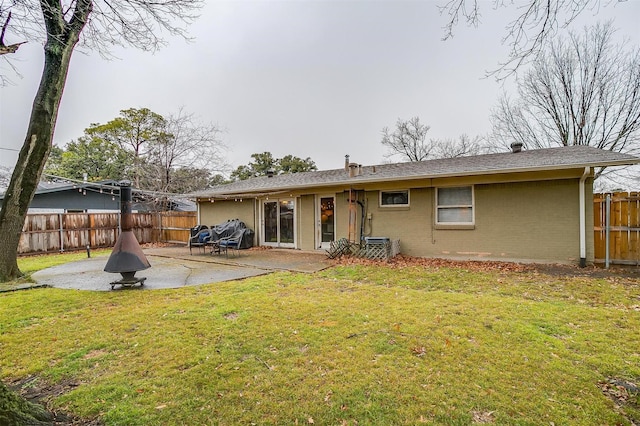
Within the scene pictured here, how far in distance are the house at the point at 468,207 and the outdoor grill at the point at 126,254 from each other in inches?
229

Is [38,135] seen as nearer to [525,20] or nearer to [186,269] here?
[186,269]

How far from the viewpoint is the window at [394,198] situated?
10133 mm

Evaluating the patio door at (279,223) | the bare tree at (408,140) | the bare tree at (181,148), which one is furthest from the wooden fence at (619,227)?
the bare tree at (408,140)

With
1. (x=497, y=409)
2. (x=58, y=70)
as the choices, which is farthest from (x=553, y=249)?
(x=58, y=70)

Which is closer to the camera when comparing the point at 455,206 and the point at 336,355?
the point at 336,355

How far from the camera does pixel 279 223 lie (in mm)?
13008

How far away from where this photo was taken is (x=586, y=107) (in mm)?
16141

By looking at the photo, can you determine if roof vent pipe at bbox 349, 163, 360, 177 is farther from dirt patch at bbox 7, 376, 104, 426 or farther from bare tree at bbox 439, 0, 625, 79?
dirt patch at bbox 7, 376, 104, 426

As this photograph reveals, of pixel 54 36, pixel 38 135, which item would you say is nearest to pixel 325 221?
pixel 38 135

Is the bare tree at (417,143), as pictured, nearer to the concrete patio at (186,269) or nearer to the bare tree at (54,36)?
the concrete patio at (186,269)

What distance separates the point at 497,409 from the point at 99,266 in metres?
10.5

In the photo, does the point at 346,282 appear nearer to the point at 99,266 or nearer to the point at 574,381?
the point at 574,381

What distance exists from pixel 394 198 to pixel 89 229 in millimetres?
13593

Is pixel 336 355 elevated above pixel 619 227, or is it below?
below
